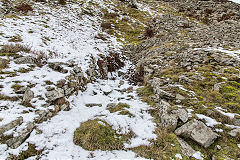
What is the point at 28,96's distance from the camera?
4.38 meters

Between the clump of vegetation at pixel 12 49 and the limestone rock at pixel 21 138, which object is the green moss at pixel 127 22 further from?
the limestone rock at pixel 21 138

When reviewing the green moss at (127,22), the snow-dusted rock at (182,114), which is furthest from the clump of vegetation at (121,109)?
the green moss at (127,22)

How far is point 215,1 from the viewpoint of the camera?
87.4ft

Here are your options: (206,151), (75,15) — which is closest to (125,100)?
(206,151)

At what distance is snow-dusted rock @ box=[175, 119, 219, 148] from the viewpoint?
137 inches

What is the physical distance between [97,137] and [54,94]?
2.74 metres

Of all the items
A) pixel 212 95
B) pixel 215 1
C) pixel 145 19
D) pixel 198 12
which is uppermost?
pixel 215 1

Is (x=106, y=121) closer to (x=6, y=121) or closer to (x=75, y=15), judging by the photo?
(x=6, y=121)

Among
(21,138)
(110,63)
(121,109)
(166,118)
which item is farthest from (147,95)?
(21,138)

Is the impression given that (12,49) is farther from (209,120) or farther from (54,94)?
(209,120)

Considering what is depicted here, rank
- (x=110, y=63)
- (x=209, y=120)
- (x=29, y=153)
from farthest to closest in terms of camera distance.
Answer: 1. (x=110, y=63)
2. (x=209, y=120)
3. (x=29, y=153)

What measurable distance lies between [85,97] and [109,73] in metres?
3.86

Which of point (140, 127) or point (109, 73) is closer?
point (140, 127)

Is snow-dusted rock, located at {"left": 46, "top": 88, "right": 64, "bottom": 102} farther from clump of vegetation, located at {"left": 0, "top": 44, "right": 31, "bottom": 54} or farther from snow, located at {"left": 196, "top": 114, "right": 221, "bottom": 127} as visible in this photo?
Result: snow, located at {"left": 196, "top": 114, "right": 221, "bottom": 127}
